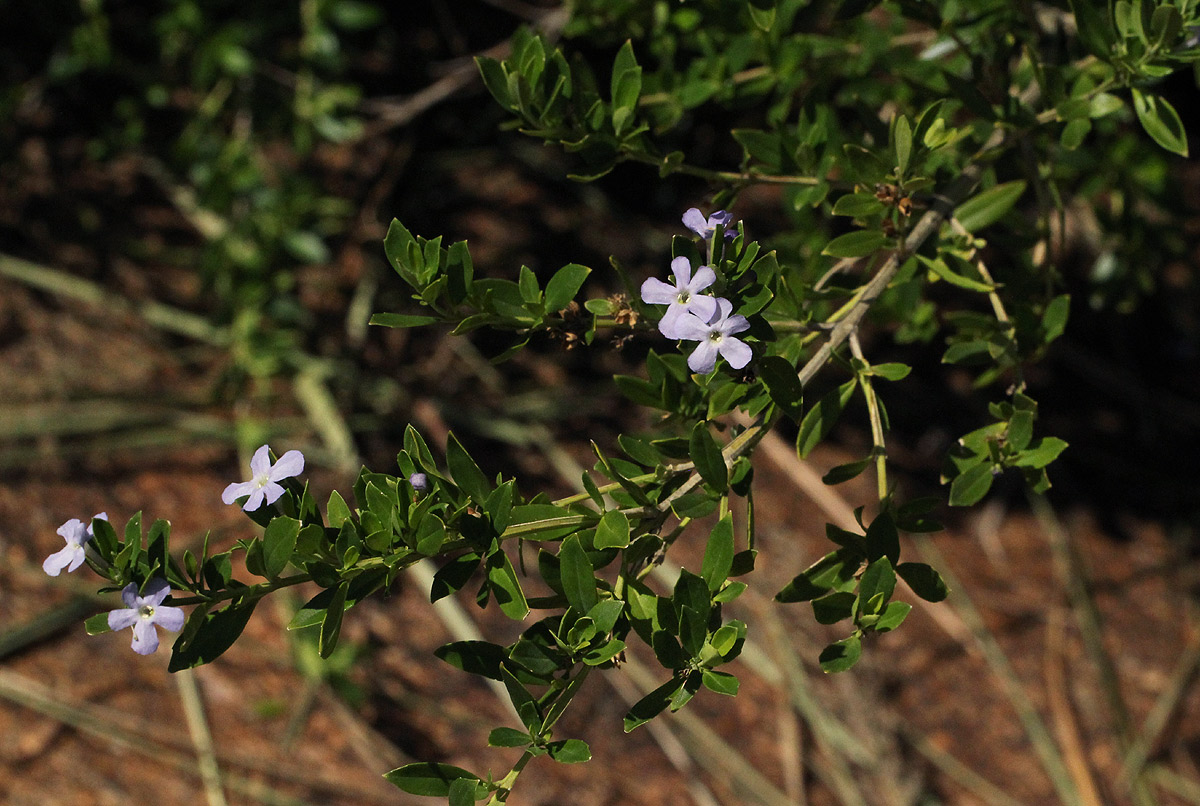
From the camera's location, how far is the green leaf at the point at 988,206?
55.2 inches

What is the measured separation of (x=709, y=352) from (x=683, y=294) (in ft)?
0.20

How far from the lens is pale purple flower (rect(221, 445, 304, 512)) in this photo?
982 millimetres

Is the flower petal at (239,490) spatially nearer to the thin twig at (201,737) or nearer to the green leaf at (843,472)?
the green leaf at (843,472)

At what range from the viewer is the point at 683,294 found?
0.96m

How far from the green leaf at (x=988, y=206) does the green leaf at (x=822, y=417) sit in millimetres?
376

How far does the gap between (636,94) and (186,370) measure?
1953 millimetres

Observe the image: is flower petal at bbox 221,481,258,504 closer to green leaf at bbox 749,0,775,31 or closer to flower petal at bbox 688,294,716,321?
flower petal at bbox 688,294,716,321

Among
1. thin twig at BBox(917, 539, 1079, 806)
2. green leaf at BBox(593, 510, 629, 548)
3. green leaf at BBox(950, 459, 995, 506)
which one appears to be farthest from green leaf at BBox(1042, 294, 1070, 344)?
thin twig at BBox(917, 539, 1079, 806)

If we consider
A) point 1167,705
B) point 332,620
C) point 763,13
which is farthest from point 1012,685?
point 332,620

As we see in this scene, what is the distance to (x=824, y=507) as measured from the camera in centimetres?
288

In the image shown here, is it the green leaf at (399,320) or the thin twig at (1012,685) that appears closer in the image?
the green leaf at (399,320)

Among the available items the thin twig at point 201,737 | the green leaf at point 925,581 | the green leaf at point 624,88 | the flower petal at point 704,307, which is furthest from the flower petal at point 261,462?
the thin twig at point 201,737

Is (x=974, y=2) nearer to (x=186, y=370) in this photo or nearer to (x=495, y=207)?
(x=495, y=207)

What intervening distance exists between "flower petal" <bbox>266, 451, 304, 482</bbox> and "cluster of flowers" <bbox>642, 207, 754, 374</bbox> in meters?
0.38
